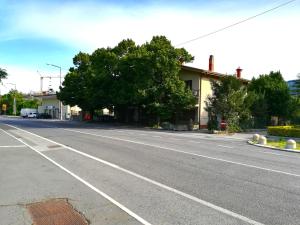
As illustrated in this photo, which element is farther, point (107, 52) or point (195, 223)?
point (107, 52)

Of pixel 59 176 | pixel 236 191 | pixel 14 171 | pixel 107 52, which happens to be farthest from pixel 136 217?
pixel 107 52

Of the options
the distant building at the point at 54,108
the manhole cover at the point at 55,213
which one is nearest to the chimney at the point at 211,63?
the distant building at the point at 54,108

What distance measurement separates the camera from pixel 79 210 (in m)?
7.64

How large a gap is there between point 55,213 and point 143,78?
117ft

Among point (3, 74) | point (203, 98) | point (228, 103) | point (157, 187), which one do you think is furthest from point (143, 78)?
point (157, 187)

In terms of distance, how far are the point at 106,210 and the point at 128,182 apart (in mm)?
2790

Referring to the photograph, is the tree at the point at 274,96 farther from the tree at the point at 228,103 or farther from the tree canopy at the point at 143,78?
the tree canopy at the point at 143,78

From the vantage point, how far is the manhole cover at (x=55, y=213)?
22.7 ft

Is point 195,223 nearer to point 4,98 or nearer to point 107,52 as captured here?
point 107,52

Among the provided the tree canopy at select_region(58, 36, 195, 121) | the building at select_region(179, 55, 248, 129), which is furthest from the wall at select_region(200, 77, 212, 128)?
the tree canopy at select_region(58, 36, 195, 121)

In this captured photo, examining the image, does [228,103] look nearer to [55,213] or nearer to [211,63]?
[211,63]

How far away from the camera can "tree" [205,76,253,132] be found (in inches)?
1455

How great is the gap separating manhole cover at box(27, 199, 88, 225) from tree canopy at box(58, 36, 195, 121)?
33.8 m

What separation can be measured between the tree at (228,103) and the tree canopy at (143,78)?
4.81 metres
